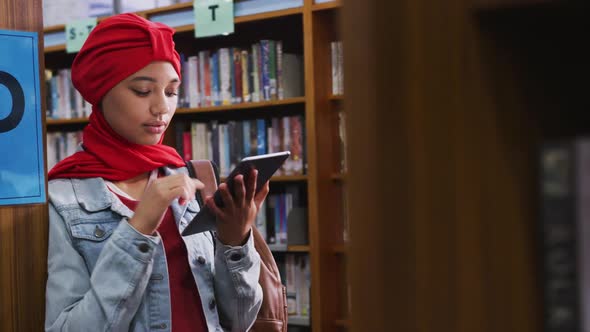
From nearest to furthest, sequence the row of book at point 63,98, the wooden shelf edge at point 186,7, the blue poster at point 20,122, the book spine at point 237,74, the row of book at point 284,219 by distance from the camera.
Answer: the blue poster at point 20,122 → the wooden shelf edge at point 186,7 → the row of book at point 284,219 → the book spine at point 237,74 → the row of book at point 63,98

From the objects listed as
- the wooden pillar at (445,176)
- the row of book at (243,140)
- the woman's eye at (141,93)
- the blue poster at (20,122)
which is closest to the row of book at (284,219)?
the row of book at (243,140)

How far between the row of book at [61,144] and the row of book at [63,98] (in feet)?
0.34

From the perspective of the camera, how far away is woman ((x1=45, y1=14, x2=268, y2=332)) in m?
1.29

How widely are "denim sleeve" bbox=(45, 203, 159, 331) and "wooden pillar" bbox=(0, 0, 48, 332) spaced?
40 millimetres

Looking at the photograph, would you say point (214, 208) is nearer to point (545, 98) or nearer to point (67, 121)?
point (545, 98)

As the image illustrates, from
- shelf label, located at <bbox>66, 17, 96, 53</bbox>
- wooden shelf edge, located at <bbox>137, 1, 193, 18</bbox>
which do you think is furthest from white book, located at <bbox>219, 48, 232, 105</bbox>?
shelf label, located at <bbox>66, 17, 96, 53</bbox>

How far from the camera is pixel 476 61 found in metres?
0.31

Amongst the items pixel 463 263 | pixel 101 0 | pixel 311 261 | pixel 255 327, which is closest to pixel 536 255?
pixel 463 263

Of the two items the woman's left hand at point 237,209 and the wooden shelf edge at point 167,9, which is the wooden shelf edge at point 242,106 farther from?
the woman's left hand at point 237,209

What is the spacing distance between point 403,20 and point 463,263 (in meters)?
0.11

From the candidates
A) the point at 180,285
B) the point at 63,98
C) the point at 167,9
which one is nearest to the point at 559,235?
the point at 180,285

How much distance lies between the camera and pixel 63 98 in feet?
13.4

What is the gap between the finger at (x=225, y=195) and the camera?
1.34 m

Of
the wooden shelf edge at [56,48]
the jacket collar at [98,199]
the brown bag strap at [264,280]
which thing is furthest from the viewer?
the wooden shelf edge at [56,48]
